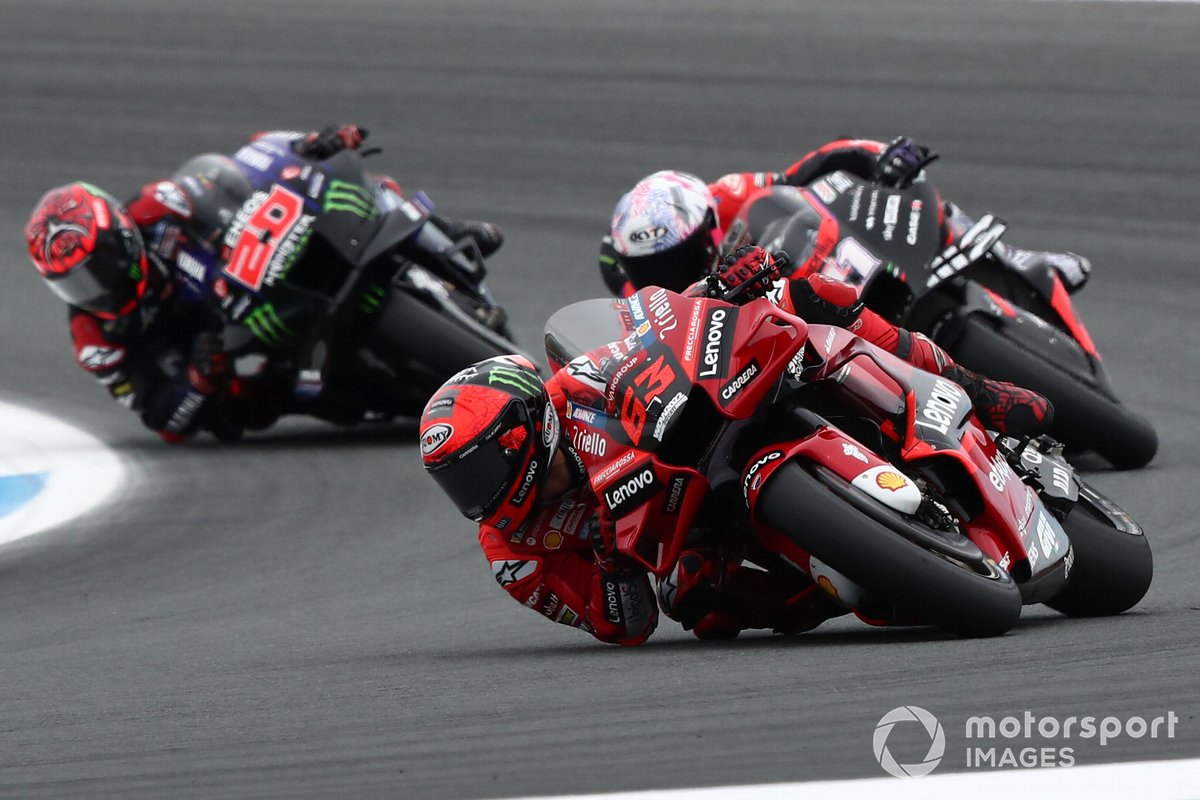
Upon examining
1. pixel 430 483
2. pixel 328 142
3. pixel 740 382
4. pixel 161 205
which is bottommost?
pixel 430 483

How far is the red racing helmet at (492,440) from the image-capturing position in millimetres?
5297

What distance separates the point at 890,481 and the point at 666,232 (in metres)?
3.21

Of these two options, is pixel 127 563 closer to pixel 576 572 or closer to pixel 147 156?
pixel 576 572

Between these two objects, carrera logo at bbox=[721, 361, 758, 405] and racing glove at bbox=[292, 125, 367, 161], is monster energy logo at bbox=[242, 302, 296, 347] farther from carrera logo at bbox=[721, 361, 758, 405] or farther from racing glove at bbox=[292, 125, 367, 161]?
carrera logo at bbox=[721, 361, 758, 405]

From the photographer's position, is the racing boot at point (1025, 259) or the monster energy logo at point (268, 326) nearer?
the racing boot at point (1025, 259)

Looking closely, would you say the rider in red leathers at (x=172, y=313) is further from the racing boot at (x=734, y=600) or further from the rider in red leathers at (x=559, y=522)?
the racing boot at (x=734, y=600)

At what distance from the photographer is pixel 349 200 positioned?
10.2 m

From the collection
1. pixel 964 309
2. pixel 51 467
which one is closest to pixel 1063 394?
pixel 964 309

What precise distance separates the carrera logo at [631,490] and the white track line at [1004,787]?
157 cm

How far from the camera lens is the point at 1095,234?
12.5m

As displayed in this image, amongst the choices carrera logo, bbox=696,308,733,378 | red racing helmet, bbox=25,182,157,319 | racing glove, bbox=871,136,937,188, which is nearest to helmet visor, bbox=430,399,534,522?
carrera logo, bbox=696,308,733,378

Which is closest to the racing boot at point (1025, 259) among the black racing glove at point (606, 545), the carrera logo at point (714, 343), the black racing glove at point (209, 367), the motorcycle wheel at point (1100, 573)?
the motorcycle wheel at point (1100, 573)

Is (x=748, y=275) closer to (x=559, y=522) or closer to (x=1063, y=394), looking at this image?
(x=559, y=522)

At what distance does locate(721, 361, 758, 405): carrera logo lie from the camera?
4977 mm
